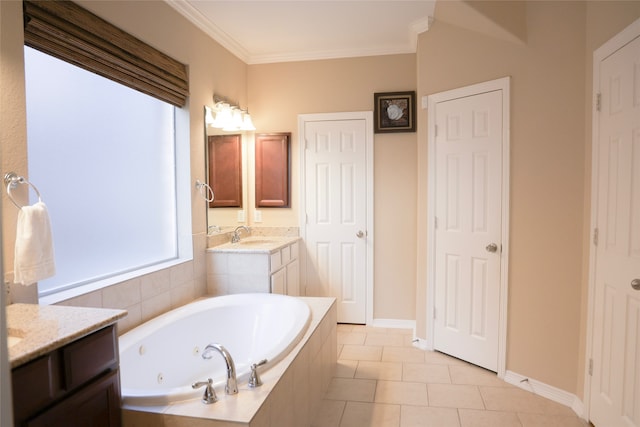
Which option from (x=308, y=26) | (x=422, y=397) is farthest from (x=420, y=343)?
(x=308, y=26)

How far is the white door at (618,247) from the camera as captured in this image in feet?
6.33

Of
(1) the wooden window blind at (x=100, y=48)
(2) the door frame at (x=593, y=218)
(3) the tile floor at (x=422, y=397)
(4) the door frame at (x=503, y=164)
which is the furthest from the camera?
(4) the door frame at (x=503, y=164)

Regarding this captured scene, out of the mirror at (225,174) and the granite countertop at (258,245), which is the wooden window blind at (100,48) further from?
the granite countertop at (258,245)

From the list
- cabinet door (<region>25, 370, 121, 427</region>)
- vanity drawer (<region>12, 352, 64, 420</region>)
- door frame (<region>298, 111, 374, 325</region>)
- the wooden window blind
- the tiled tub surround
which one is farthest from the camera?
door frame (<region>298, 111, 374, 325</region>)

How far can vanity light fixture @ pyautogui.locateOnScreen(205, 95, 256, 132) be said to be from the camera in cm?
341

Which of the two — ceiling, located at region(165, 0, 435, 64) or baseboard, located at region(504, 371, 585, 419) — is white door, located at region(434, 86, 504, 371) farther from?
ceiling, located at region(165, 0, 435, 64)

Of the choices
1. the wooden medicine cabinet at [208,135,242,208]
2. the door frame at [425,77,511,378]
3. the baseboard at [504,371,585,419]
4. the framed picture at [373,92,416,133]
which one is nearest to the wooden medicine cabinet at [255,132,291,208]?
the wooden medicine cabinet at [208,135,242,208]

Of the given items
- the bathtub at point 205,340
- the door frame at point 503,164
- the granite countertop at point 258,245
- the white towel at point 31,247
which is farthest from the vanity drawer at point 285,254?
the white towel at point 31,247

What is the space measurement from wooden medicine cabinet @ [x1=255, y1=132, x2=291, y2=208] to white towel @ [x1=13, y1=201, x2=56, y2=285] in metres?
2.55

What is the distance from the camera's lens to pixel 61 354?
4.23 feet

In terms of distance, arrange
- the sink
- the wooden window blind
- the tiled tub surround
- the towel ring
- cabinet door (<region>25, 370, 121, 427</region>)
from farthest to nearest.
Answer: the sink → the wooden window blind → the towel ring → the tiled tub surround → cabinet door (<region>25, 370, 121, 427</region>)

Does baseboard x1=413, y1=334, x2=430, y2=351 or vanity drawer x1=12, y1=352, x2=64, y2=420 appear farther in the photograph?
baseboard x1=413, y1=334, x2=430, y2=351

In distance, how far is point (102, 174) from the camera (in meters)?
2.39

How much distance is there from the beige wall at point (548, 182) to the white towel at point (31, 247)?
2.60 m
